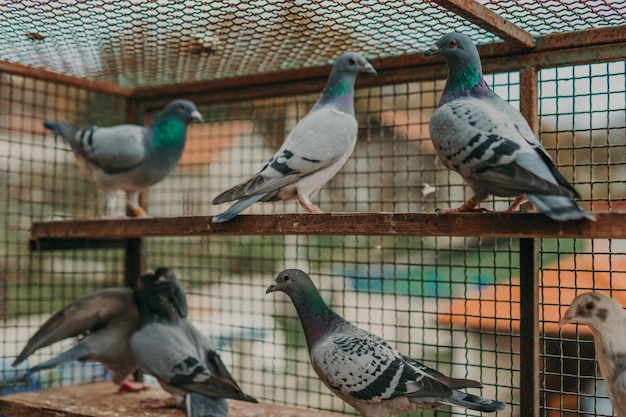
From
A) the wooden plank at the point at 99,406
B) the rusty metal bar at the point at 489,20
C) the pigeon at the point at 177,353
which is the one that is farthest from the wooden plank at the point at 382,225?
the wooden plank at the point at 99,406

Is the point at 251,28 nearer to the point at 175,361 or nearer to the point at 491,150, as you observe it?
the point at 491,150

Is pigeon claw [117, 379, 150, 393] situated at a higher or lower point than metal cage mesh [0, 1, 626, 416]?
lower

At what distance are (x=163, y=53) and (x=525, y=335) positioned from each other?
5.88 feet

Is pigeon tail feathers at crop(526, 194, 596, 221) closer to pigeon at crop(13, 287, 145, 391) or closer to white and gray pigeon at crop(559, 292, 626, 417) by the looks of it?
white and gray pigeon at crop(559, 292, 626, 417)

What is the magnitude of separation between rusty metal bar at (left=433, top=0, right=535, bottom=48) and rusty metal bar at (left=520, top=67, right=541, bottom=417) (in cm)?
14

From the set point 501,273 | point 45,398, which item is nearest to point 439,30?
point 45,398

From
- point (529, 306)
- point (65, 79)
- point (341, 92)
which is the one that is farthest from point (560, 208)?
point (65, 79)

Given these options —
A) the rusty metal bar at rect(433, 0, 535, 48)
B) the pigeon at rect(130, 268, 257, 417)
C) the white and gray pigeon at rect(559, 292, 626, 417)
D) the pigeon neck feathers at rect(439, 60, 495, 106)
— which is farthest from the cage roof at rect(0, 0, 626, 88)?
the pigeon at rect(130, 268, 257, 417)

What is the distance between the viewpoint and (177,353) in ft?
8.66

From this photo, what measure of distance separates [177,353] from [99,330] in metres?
0.51

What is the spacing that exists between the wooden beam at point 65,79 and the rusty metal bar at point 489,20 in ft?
6.48

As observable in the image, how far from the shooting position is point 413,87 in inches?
153

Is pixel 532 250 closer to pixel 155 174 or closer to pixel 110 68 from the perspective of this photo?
pixel 155 174

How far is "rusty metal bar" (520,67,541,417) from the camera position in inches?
91.0
